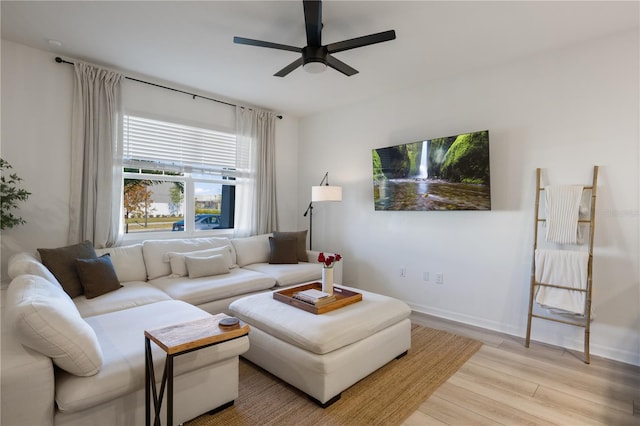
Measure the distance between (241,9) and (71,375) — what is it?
2.61 metres

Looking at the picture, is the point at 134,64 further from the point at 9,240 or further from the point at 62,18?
the point at 9,240

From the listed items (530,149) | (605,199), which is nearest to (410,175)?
(530,149)

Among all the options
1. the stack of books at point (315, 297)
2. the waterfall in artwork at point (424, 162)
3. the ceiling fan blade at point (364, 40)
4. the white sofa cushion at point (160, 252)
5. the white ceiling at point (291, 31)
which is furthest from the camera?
the waterfall in artwork at point (424, 162)

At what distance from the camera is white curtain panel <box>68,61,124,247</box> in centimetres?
335

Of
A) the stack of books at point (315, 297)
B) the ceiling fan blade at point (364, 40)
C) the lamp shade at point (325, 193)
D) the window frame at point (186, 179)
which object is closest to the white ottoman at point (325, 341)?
the stack of books at point (315, 297)

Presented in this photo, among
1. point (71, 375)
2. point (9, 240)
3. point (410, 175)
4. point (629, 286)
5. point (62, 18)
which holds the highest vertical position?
point (62, 18)

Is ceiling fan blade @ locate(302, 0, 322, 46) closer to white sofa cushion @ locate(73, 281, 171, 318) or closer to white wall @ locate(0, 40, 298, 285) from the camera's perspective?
Result: white sofa cushion @ locate(73, 281, 171, 318)

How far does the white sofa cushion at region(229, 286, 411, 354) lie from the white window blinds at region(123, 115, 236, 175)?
2.30 m

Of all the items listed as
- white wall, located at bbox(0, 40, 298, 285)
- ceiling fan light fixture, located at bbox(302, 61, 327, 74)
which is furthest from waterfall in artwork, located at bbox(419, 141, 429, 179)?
white wall, located at bbox(0, 40, 298, 285)

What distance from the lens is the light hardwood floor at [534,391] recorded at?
6.64 ft

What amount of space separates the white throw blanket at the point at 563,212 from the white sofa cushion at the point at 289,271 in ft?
8.30

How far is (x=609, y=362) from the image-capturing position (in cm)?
272

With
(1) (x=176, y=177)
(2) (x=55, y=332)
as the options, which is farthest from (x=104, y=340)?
(1) (x=176, y=177)

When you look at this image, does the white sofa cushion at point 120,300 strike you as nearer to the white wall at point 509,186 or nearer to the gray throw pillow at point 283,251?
the gray throw pillow at point 283,251
